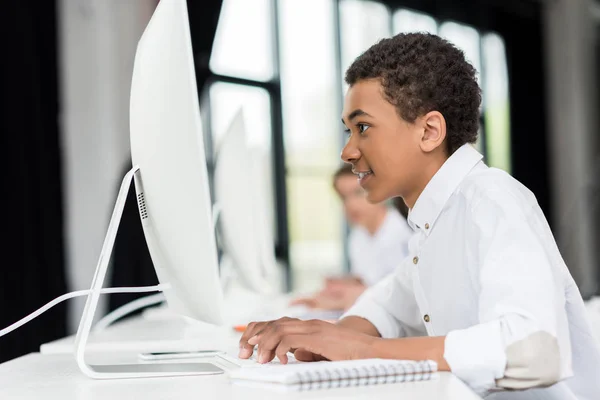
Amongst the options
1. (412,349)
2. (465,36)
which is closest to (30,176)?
(412,349)

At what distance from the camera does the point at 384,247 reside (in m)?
3.62

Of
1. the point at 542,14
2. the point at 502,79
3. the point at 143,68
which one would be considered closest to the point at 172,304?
the point at 143,68

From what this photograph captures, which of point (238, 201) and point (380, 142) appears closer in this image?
point (380, 142)

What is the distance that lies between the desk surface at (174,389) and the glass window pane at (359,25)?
16.8ft

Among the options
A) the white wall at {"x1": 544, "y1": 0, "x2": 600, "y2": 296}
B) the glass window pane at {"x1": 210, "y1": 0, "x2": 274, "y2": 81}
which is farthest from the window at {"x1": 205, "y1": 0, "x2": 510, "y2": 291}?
the white wall at {"x1": 544, "y1": 0, "x2": 600, "y2": 296}

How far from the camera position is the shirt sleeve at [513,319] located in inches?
36.5

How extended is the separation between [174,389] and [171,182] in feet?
0.90

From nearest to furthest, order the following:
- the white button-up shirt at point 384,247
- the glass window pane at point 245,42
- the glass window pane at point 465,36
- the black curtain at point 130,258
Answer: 1. the white button-up shirt at point 384,247
2. the black curtain at point 130,258
3. the glass window pane at point 245,42
4. the glass window pane at point 465,36

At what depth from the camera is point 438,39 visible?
1.23 metres

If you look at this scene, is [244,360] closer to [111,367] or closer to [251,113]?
Result: [111,367]

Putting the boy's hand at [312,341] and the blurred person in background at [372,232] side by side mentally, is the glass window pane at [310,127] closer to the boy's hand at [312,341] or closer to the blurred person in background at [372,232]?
the blurred person in background at [372,232]

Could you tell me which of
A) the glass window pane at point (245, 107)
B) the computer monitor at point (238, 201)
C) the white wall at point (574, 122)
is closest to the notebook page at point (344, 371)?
the computer monitor at point (238, 201)

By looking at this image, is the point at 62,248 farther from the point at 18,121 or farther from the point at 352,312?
the point at 352,312

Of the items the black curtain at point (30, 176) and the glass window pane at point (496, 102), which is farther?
the glass window pane at point (496, 102)
